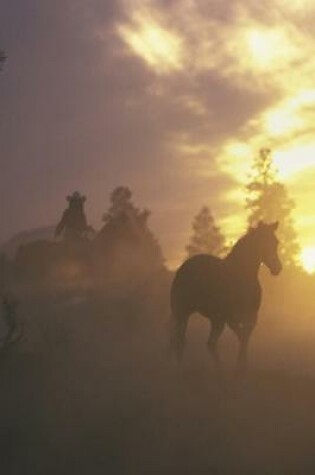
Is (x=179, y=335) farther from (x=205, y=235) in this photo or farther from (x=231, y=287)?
(x=205, y=235)

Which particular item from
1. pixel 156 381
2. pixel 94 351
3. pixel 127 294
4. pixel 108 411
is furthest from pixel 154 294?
pixel 108 411

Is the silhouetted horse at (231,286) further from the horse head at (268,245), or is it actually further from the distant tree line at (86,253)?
the distant tree line at (86,253)

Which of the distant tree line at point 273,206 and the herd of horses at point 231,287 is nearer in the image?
the herd of horses at point 231,287

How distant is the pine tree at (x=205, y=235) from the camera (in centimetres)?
7728

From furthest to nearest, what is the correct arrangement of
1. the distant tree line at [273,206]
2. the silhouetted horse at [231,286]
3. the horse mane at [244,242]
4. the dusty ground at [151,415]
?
the distant tree line at [273,206]
the horse mane at [244,242]
the silhouetted horse at [231,286]
the dusty ground at [151,415]

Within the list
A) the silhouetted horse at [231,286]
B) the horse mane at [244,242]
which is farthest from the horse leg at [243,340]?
the horse mane at [244,242]

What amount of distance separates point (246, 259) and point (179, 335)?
229 centimetres

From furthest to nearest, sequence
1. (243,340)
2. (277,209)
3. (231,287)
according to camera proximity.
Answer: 1. (277,209)
2. (231,287)
3. (243,340)

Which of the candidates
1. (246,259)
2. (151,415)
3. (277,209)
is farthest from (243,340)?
(277,209)

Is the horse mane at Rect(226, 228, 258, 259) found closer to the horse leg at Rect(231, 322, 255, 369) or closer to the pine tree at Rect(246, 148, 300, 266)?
the horse leg at Rect(231, 322, 255, 369)

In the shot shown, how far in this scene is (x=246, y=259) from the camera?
1764cm

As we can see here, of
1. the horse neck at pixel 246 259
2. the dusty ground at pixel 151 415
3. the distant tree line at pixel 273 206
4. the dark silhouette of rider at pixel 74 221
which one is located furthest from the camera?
the distant tree line at pixel 273 206

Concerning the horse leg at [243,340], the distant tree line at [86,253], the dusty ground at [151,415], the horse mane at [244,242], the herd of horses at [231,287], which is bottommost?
the dusty ground at [151,415]

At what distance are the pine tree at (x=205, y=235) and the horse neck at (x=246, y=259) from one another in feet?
192
